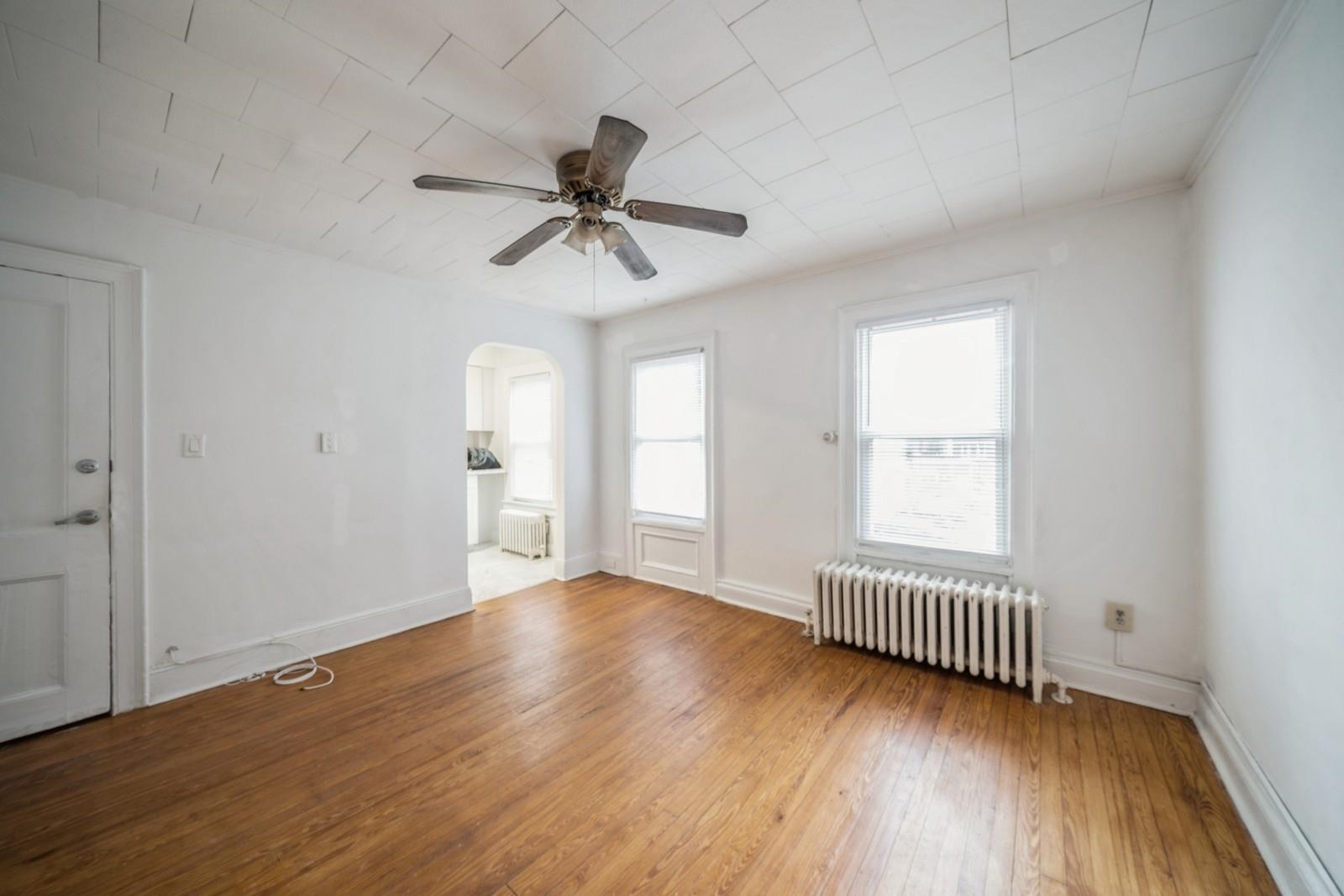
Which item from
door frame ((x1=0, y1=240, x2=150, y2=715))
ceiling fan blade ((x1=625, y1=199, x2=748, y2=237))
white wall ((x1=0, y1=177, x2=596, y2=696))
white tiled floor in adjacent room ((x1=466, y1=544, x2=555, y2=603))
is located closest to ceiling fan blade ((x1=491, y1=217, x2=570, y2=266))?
ceiling fan blade ((x1=625, y1=199, x2=748, y2=237))

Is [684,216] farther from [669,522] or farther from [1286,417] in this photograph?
[669,522]

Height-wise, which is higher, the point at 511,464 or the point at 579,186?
the point at 579,186

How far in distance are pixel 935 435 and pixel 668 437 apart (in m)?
2.17

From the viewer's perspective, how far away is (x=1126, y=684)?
238cm

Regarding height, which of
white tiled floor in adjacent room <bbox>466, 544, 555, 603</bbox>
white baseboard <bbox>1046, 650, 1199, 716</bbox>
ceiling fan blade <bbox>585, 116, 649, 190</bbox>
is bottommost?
white tiled floor in adjacent room <bbox>466, 544, 555, 603</bbox>

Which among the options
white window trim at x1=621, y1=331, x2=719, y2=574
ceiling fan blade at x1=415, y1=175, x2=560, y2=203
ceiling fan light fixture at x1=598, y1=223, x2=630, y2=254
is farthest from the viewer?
white window trim at x1=621, y1=331, x2=719, y2=574

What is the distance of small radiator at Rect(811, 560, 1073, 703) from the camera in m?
2.47

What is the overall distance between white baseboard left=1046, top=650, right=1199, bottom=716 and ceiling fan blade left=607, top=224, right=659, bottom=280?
299 centimetres

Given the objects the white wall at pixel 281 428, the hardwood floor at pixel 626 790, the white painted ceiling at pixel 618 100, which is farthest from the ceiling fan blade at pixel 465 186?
the hardwood floor at pixel 626 790

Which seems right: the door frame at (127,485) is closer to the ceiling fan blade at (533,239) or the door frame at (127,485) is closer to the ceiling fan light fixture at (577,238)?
the ceiling fan blade at (533,239)

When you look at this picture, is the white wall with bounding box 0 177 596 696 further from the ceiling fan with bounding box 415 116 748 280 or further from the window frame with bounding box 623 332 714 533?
the ceiling fan with bounding box 415 116 748 280

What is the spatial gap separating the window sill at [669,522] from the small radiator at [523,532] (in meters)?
1.38

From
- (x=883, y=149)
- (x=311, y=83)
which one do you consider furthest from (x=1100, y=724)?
(x=311, y=83)

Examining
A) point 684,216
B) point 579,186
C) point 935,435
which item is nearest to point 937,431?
point 935,435
